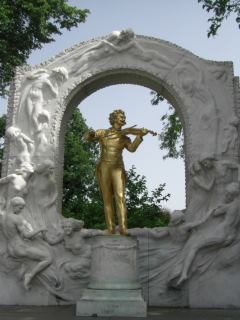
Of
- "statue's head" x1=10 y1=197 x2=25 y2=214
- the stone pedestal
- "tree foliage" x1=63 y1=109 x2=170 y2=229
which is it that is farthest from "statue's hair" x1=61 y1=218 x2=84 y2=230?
"tree foliage" x1=63 y1=109 x2=170 y2=229

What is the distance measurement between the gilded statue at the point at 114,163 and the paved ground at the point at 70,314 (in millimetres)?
1621

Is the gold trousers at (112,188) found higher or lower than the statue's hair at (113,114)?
lower

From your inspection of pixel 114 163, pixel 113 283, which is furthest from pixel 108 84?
pixel 113 283

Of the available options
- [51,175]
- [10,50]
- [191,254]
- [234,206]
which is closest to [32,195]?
[51,175]

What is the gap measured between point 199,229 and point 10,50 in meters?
8.50

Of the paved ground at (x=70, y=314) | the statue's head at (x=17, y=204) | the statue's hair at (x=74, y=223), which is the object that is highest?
the statue's head at (x=17, y=204)

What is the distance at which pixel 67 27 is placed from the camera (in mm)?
13688

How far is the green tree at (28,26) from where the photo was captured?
12695 millimetres

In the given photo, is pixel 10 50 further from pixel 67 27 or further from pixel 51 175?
pixel 51 175

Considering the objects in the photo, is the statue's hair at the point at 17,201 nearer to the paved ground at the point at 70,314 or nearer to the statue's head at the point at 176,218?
the paved ground at the point at 70,314

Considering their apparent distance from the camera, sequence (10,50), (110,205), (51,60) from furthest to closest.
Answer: (10,50) < (51,60) < (110,205)

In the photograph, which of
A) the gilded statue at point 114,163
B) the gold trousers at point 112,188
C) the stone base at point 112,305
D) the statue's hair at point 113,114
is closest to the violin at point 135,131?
the gilded statue at point 114,163

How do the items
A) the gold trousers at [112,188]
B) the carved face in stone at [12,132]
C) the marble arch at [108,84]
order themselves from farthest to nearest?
the carved face in stone at [12,132]
the marble arch at [108,84]
the gold trousers at [112,188]

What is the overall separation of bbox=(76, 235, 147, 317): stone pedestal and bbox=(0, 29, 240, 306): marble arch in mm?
2002
